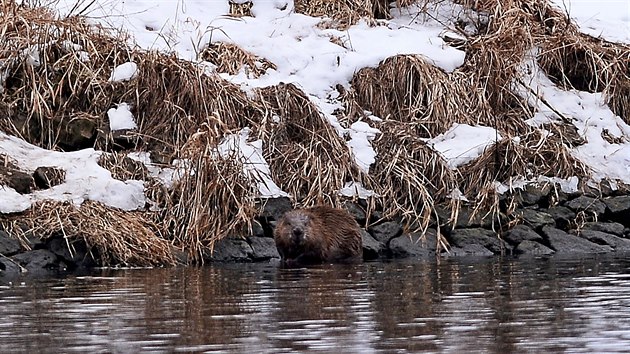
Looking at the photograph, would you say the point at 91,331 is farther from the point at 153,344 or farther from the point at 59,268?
the point at 59,268

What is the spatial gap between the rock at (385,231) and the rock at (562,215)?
5.03ft

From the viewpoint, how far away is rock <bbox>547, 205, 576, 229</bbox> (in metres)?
11.8

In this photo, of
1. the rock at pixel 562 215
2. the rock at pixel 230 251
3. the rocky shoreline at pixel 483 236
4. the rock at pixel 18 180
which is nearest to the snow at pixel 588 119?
the rocky shoreline at pixel 483 236

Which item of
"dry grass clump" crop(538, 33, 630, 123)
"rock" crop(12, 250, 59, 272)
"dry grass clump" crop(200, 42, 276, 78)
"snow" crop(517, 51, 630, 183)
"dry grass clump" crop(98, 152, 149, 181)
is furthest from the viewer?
"dry grass clump" crop(538, 33, 630, 123)

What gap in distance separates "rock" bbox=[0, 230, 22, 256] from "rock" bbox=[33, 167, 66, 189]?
1071 mm

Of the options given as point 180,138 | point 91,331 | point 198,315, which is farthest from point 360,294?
point 180,138

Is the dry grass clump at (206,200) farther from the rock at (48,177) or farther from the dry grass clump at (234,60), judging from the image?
the dry grass clump at (234,60)

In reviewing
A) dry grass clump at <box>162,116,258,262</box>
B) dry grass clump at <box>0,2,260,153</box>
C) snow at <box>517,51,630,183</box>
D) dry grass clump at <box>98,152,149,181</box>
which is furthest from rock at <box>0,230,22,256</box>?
snow at <box>517,51,630,183</box>

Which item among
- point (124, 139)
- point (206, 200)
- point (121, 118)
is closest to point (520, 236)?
point (206, 200)

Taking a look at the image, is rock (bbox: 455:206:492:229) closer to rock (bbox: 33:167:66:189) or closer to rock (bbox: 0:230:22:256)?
rock (bbox: 33:167:66:189)

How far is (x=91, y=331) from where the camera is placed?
4.95m

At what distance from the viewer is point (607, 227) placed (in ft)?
38.5

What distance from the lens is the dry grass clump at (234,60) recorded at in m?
13.7

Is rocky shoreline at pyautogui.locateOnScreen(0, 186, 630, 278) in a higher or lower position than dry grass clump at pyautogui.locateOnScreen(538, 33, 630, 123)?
lower
